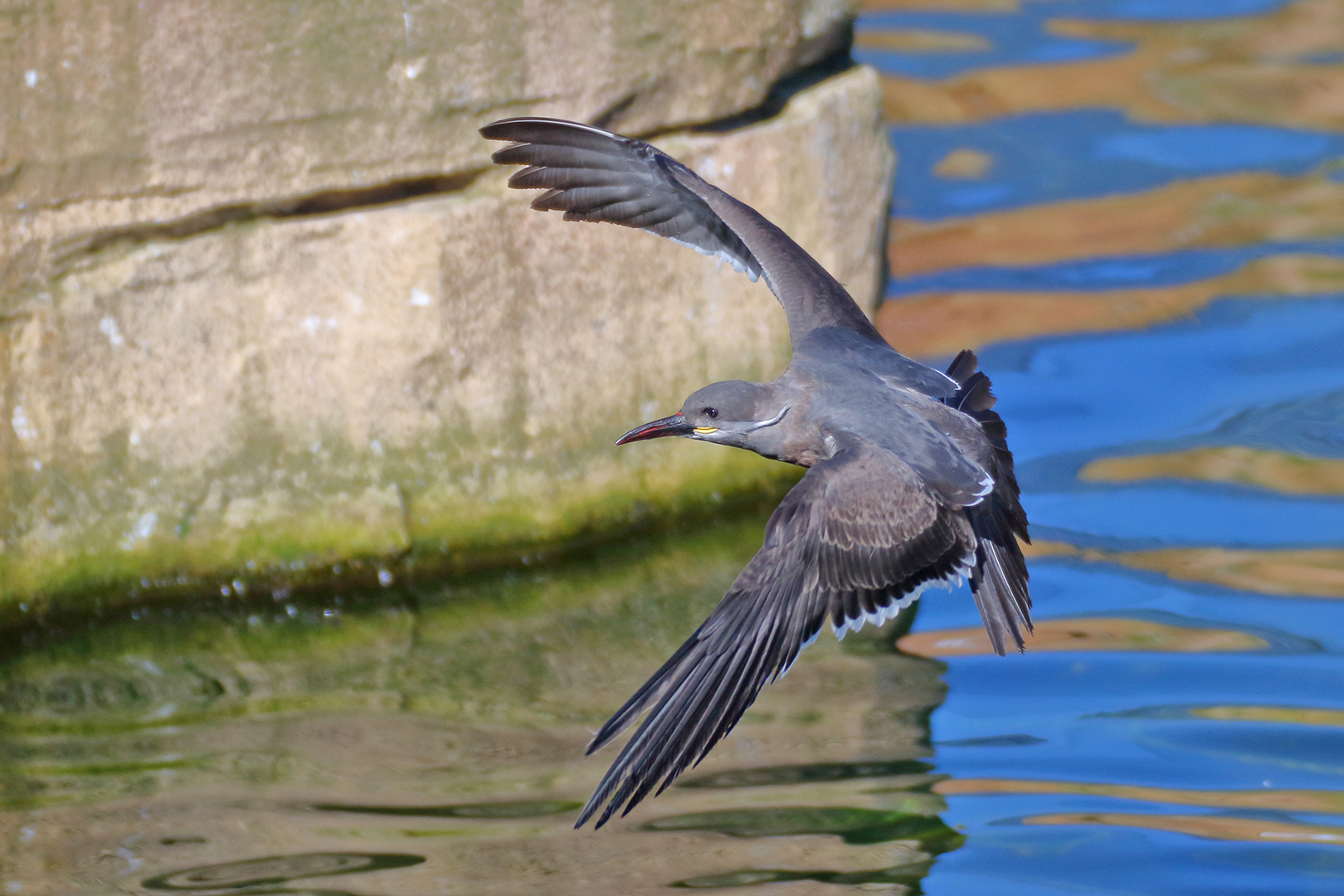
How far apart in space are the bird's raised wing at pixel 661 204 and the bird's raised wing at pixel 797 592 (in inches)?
23.3

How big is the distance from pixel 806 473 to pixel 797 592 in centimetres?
37

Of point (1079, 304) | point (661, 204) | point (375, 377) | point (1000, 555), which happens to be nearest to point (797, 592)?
point (1000, 555)

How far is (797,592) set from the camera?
339 cm

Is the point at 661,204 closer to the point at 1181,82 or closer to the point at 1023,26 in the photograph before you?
the point at 1181,82

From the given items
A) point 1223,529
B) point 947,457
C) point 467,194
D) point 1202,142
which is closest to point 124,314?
point 467,194

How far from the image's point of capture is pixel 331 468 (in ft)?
17.0

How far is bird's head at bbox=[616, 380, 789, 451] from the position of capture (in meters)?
3.88

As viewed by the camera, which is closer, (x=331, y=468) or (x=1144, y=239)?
(x=331, y=468)

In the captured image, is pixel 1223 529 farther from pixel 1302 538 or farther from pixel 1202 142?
pixel 1202 142

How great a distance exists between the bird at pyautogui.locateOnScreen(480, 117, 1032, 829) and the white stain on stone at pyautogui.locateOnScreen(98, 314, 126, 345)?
1572 mm

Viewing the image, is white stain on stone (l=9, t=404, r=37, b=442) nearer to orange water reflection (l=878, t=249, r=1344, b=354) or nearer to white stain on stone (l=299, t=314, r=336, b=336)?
white stain on stone (l=299, t=314, r=336, b=336)

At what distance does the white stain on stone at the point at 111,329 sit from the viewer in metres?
4.96

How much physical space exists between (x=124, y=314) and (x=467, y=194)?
113cm

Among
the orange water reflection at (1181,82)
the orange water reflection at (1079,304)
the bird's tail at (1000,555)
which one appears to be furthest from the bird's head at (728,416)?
the orange water reflection at (1181,82)
